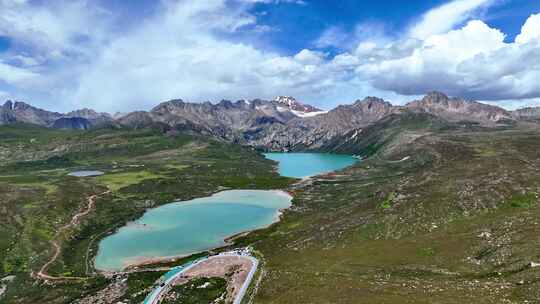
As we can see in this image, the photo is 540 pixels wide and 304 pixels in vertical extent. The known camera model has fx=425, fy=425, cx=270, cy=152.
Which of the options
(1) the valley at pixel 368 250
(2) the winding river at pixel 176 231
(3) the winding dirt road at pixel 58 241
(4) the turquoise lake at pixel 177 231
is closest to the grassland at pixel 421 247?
(1) the valley at pixel 368 250

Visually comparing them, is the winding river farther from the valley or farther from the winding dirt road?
the winding dirt road

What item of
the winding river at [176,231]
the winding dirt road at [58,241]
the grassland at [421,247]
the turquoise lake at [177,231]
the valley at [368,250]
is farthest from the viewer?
the turquoise lake at [177,231]

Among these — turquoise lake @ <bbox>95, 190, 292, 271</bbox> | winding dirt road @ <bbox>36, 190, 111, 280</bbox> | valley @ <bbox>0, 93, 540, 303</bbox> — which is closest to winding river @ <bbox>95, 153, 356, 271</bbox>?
turquoise lake @ <bbox>95, 190, 292, 271</bbox>

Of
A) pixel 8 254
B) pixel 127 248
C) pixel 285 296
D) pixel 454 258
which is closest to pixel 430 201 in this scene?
pixel 454 258

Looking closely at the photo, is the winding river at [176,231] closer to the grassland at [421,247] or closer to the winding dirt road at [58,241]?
the winding dirt road at [58,241]

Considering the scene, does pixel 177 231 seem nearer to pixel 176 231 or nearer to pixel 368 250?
pixel 176 231

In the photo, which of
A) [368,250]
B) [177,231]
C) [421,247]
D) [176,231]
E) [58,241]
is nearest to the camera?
[421,247]

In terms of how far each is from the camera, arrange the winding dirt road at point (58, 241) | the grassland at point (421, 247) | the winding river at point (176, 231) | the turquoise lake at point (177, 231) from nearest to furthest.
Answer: the grassland at point (421, 247) < the winding dirt road at point (58, 241) < the winding river at point (176, 231) < the turquoise lake at point (177, 231)

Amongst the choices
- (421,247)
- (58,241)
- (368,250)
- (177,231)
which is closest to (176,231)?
(177,231)

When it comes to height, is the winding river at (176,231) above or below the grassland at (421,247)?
below
